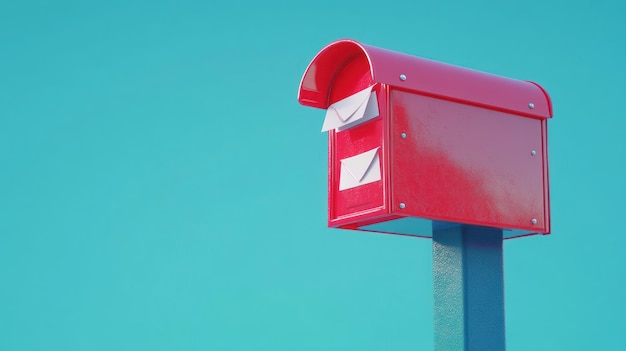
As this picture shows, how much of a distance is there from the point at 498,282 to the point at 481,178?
0.21 meters

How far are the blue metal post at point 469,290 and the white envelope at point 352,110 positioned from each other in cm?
27

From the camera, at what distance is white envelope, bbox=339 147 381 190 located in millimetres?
1502

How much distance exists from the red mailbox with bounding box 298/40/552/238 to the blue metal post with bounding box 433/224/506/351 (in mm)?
48

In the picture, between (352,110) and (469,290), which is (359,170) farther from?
(469,290)

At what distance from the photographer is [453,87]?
1564mm

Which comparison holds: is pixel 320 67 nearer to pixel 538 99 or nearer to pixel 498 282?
pixel 538 99

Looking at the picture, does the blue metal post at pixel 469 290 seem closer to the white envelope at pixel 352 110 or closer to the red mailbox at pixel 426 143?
the red mailbox at pixel 426 143

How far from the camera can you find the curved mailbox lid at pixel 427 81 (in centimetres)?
151

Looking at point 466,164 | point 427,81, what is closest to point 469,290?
point 466,164

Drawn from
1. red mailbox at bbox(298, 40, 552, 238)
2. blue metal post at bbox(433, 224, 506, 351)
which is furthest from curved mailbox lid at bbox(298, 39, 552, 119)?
blue metal post at bbox(433, 224, 506, 351)

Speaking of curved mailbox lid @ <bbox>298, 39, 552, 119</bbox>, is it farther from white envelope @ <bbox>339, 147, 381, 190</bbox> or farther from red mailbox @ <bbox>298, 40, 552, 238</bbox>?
white envelope @ <bbox>339, 147, 381, 190</bbox>

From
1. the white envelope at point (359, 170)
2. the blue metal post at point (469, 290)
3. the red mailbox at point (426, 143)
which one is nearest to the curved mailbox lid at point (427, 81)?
the red mailbox at point (426, 143)

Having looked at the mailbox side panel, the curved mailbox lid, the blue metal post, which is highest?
the curved mailbox lid

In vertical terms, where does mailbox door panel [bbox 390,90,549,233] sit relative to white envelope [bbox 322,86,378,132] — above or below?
below
